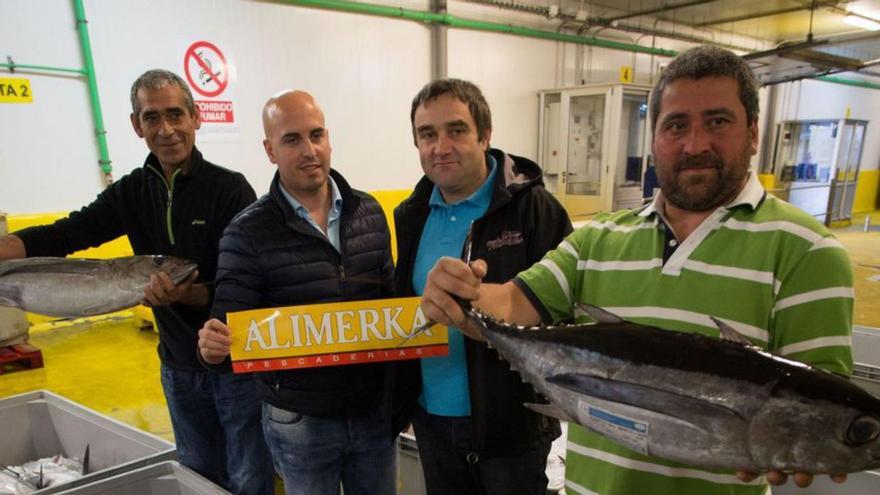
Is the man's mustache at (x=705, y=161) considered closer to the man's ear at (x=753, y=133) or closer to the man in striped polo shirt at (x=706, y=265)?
the man in striped polo shirt at (x=706, y=265)

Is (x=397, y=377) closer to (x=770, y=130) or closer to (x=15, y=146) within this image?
(x=15, y=146)

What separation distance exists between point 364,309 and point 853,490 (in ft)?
7.73

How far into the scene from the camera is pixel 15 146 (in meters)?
5.04

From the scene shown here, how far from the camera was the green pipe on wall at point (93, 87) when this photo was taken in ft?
16.9

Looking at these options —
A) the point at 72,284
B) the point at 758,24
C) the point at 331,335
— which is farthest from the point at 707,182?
the point at 758,24

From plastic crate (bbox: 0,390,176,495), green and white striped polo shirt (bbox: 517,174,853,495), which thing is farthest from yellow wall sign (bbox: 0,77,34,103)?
green and white striped polo shirt (bbox: 517,174,853,495)

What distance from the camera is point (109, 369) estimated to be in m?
4.62

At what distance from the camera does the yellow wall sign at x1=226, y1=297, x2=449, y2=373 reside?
1688 mm

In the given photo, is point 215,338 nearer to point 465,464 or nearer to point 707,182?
point 465,464

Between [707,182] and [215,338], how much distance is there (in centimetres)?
153

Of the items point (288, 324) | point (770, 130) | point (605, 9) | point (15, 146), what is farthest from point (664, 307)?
point (770, 130)

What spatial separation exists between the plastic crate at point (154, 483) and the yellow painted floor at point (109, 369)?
1.80 m

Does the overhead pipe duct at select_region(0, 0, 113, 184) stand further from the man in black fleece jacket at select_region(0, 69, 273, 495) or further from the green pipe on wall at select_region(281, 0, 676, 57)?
the man in black fleece jacket at select_region(0, 69, 273, 495)

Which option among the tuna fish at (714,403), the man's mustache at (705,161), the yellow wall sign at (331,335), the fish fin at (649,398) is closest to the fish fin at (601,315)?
the tuna fish at (714,403)
